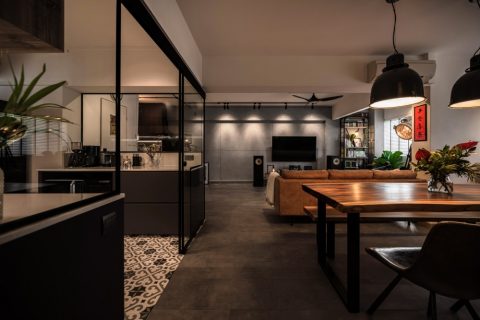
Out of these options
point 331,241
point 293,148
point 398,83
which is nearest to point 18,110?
point 398,83

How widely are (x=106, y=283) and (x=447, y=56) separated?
544cm

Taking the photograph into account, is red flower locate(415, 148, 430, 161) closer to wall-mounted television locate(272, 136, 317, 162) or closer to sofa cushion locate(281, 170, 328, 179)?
sofa cushion locate(281, 170, 328, 179)

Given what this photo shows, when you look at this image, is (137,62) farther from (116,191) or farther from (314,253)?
(314,253)

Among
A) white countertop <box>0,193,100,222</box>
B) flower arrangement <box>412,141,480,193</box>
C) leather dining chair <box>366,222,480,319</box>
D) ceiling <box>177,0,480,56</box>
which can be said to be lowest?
leather dining chair <box>366,222,480,319</box>

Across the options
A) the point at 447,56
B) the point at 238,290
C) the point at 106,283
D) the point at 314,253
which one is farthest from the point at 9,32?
the point at 447,56

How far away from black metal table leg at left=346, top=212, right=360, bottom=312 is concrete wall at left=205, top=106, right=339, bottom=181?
7.31m

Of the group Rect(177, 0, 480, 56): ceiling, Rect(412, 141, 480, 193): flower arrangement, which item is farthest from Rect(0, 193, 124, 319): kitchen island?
Rect(412, 141, 480, 193): flower arrangement

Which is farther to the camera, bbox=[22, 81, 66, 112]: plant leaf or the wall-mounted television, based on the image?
the wall-mounted television

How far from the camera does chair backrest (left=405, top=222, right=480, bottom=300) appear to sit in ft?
3.91

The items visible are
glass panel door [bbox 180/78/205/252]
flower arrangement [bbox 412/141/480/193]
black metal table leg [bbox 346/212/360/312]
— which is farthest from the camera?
glass panel door [bbox 180/78/205/252]

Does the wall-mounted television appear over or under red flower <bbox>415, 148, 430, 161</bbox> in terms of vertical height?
over

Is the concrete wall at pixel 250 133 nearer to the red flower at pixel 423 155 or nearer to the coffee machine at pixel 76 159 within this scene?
the coffee machine at pixel 76 159

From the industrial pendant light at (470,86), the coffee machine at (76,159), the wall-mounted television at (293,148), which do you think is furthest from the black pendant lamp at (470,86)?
the wall-mounted television at (293,148)

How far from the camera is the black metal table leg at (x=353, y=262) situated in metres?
1.78
